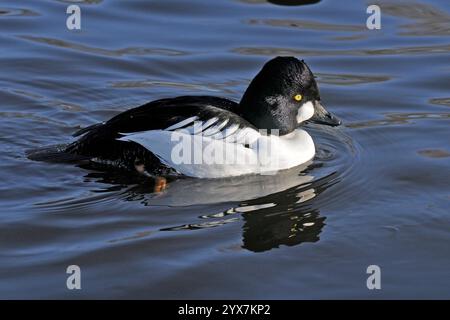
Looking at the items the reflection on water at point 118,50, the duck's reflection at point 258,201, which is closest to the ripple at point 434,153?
the duck's reflection at point 258,201

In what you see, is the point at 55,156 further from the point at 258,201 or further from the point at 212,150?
the point at 258,201

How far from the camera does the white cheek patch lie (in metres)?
10.3

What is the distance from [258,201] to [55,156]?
2.11 metres

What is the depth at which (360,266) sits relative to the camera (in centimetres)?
805

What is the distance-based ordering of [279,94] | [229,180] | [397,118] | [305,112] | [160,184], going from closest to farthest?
[160,184] < [229,180] < [279,94] < [305,112] < [397,118]

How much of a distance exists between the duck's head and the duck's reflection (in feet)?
A: 1.69

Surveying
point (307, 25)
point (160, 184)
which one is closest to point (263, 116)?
point (160, 184)

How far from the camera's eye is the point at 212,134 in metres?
9.70

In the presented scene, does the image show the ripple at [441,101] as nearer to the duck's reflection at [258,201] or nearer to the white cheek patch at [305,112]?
the white cheek patch at [305,112]

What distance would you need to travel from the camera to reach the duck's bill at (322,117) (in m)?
10.4

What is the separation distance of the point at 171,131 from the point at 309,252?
2.10m

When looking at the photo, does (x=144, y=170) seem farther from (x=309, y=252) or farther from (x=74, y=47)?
(x=74, y=47)
